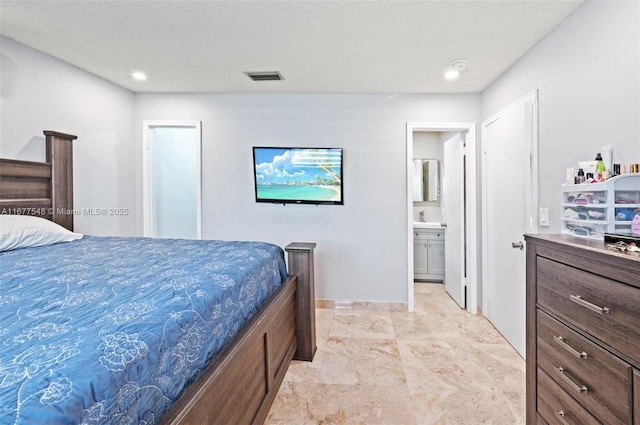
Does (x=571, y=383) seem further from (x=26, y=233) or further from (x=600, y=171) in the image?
(x=26, y=233)

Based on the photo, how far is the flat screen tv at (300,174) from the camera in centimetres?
355

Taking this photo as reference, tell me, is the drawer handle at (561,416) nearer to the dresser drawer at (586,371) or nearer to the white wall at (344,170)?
the dresser drawer at (586,371)

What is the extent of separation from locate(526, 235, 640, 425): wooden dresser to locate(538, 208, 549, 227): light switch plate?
832 mm

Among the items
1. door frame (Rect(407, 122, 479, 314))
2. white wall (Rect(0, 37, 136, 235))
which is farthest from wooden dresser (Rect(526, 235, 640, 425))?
white wall (Rect(0, 37, 136, 235))

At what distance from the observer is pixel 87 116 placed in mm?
3094

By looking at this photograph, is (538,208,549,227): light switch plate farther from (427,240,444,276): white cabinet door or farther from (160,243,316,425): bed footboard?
(427,240,444,276): white cabinet door

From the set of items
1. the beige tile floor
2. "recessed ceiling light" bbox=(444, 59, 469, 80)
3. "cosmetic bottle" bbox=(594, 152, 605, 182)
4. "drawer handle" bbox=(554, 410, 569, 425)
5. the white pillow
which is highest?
"recessed ceiling light" bbox=(444, 59, 469, 80)

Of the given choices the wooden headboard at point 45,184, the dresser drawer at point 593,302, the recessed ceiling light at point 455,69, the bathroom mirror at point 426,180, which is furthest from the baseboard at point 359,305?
the wooden headboard at point 45,184

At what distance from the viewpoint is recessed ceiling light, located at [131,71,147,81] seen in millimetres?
3074

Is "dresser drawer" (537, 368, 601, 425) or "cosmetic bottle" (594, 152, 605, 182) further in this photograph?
"cosmetic bottle" (594, 152, 605, 182)

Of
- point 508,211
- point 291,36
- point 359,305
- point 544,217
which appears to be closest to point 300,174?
point 291,36

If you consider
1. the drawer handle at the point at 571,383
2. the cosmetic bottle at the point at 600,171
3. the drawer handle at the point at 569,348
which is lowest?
the drawer handle at the point at 571,383

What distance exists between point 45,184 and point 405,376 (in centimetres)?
333

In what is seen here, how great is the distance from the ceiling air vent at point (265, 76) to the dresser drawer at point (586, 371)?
283cm
